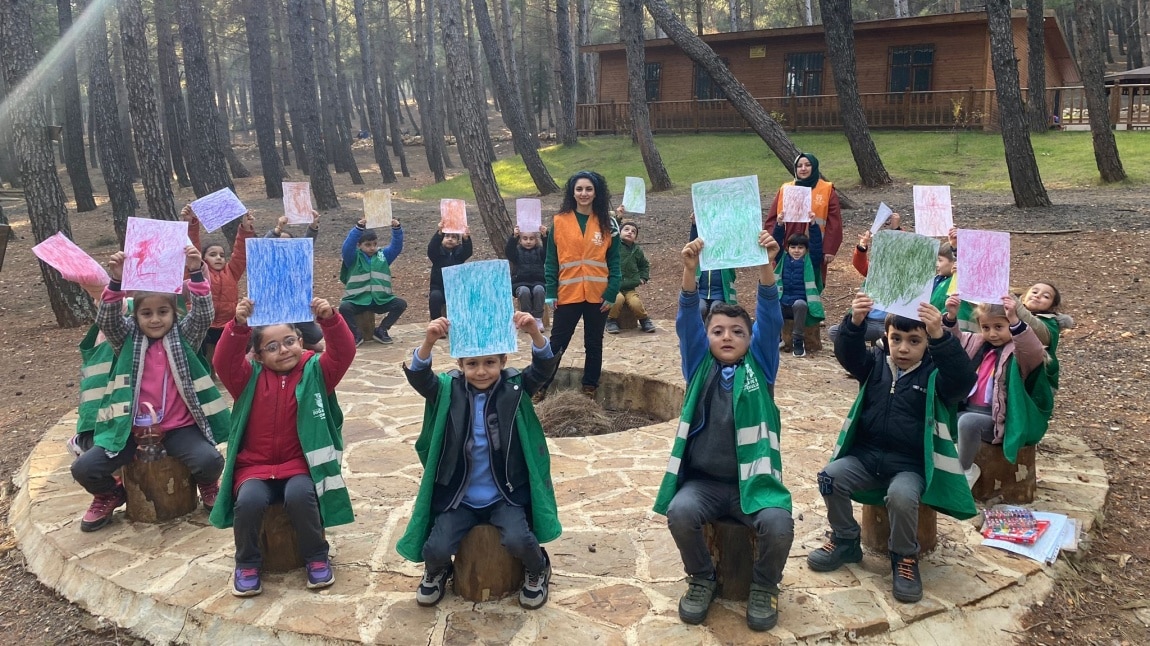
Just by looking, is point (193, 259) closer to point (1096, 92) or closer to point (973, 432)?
point (973, 432)

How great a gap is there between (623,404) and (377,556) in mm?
3655

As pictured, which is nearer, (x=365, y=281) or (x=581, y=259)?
(x=581, y=259)

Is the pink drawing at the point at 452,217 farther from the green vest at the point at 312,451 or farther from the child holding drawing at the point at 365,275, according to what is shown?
the green vest at the point at 312,451

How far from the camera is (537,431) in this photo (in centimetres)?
375

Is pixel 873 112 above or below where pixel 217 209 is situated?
above

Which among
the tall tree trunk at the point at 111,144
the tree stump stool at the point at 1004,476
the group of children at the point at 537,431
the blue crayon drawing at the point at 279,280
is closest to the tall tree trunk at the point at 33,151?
the tall tree trunk at the point at 111,144

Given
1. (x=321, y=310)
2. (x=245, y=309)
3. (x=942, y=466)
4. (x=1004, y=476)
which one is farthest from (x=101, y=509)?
(x=1004, y=476)

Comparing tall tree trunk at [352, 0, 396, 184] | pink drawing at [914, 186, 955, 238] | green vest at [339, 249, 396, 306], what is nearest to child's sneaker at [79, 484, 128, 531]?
green vest at [339, 249, 396, 306]

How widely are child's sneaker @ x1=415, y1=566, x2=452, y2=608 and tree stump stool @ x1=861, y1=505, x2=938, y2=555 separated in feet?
6.90

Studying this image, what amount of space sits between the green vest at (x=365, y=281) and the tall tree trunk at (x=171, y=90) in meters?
13.7

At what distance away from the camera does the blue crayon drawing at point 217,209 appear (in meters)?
5.86

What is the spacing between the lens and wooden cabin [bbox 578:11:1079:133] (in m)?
24.1

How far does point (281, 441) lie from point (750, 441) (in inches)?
86.2

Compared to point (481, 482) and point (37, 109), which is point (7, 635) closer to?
point (481, 482)
